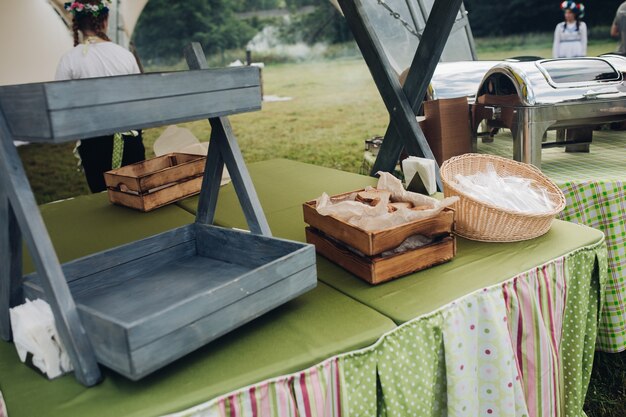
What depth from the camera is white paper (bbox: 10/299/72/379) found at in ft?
2.70

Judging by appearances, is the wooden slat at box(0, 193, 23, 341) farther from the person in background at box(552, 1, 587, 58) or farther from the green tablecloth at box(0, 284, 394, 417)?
the person in background at box(552, 1, 587, 58)

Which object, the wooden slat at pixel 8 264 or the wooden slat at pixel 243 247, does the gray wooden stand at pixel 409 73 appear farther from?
the wooden slat at pixel 8 264

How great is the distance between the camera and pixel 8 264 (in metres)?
0.92

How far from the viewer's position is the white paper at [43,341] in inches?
32.4

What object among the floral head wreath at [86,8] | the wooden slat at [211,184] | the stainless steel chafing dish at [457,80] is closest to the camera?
the wooden slat at [211,184]

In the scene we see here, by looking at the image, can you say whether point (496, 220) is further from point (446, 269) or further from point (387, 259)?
point (387, 259)

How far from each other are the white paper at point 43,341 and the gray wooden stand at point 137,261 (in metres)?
0.05

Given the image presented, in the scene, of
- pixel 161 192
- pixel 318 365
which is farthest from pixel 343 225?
pixel 161 192

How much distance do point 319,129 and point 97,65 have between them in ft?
16.8

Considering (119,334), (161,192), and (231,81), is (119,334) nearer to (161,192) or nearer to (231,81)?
(231,81)

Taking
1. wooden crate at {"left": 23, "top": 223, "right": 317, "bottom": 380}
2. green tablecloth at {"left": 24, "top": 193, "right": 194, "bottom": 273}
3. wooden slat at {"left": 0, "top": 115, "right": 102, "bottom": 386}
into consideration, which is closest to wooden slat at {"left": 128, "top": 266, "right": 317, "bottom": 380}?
wooden crate at {"left": 23, "top": 223, "right": 317, "bottom": 380}

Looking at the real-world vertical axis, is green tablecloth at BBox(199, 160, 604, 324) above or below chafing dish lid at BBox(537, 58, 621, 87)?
below

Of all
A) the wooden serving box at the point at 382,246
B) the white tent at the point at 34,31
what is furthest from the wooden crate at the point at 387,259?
the white tent at the point at 34,31

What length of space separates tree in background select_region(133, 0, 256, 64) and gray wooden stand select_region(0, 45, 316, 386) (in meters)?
11.2
